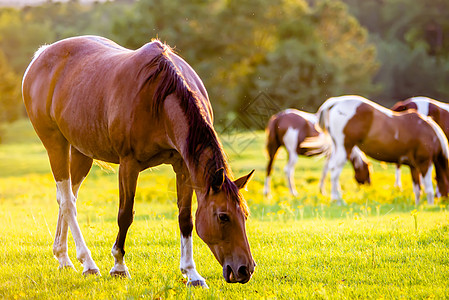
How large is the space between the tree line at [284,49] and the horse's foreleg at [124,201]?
2783 cm

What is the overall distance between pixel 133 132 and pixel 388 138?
7203mm

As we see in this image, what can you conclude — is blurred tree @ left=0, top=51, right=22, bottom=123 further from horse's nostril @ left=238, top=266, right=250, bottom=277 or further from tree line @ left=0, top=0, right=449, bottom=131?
horse's nostril @ left=238, top=266, right=250, bottom=277

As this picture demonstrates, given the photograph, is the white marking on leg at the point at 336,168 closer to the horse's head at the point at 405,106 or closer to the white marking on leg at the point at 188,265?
the horse's head at the point at 405,106

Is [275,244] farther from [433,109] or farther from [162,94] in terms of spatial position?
[433,109]

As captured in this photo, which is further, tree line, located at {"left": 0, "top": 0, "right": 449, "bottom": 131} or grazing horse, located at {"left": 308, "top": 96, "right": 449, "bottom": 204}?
tree line, located at {"left": 0, "top": 0, "right": 449, "bottom": 131}

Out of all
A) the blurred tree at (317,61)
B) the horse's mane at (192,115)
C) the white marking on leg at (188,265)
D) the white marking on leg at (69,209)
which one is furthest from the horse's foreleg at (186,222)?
the blurred tree at (317,61)

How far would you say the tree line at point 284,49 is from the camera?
3662cm

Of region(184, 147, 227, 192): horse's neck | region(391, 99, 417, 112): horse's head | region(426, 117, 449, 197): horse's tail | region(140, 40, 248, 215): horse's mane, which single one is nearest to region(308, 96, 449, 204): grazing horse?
region(426, 117, 449, 197): horse's tail

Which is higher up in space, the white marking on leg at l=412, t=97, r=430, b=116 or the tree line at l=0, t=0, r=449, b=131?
the white marking on leg at l=412, t=97, r=430, b=116

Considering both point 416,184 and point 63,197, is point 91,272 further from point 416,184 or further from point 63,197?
point 416,184

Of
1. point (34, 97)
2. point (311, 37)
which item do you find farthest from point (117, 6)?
point (34, 97)

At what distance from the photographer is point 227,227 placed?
3648 mm

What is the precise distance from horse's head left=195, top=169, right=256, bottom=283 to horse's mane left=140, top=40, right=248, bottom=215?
0.02m

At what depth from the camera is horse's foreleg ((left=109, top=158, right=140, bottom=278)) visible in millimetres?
4336
